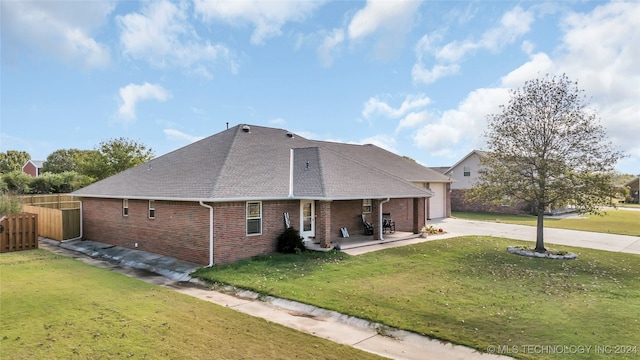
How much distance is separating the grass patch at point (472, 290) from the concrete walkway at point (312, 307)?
0.34 m

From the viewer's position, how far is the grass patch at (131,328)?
6164 millimetres

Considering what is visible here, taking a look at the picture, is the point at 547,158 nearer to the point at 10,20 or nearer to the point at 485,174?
the point at 485,174

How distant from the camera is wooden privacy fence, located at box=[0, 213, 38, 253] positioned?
53.2 feet

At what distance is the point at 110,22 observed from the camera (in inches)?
633

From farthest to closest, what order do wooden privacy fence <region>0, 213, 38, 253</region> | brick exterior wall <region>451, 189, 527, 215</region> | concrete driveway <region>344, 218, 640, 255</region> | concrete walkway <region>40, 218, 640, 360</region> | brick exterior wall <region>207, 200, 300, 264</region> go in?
brick exterior wall <region>451, 189, 527, 215</region>, concrete driveway <region>344, 218, 640, 255</region>, wooden privacy fence <region>0, 213, 38, 253</region>, brick exterior wall <region>207, 200, 300, 264</region>, concrete walkway <region>40, 218, 640, 360</region>

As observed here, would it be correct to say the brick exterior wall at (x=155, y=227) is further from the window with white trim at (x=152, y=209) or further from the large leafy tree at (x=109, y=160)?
the large leafy tree at (x=109, y=160)

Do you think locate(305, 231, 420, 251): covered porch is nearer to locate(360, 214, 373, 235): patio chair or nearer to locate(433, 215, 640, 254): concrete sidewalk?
locate(360, 214, 373, 235): patio chair

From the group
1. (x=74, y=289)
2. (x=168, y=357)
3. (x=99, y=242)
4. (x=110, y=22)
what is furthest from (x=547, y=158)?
(x=99, y=242)

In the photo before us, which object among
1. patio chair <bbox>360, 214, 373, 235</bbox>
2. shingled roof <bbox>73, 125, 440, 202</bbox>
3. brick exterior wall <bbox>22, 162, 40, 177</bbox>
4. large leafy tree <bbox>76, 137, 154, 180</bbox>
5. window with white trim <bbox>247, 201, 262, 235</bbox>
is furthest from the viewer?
brick exterior wall <bbox>22, 162, 40, 177</bbox>

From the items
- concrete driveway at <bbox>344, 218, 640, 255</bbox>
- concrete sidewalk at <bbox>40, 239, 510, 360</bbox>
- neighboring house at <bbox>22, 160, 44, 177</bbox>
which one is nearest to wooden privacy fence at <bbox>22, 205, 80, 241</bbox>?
concrete sidewalk at <bbox>40, 239, 510, 360</bbox>

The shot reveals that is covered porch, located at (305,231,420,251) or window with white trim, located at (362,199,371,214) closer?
covered porch, located at (305,231,420,251)

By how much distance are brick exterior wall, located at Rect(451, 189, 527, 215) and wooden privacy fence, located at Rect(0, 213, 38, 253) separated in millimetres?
32614

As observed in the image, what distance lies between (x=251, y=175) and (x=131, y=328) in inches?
345

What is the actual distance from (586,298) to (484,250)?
6780mm
